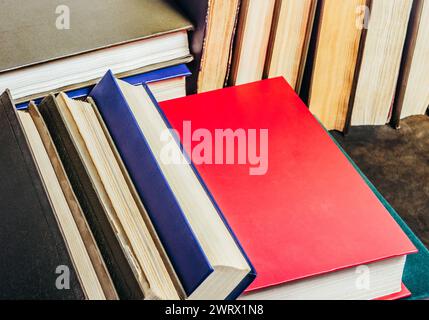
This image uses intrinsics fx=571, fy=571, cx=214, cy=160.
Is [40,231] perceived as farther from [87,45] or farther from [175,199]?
[87,45]

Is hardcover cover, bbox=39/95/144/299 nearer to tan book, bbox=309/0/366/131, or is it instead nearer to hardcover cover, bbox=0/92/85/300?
hardcover cover, bbox=0/92/85/300

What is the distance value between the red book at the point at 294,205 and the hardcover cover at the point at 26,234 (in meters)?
0.25

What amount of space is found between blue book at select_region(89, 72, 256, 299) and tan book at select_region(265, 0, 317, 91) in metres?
0.29

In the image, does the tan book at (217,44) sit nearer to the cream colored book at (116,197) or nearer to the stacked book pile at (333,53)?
the stacked book pile at (333,53)

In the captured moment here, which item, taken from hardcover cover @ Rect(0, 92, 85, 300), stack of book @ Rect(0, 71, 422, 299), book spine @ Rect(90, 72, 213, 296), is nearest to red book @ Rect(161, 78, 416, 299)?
stack of book @ Rect(0, 71, 422, 299)

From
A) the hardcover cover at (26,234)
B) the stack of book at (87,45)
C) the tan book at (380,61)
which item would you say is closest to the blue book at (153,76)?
the stack of book at (87,45)

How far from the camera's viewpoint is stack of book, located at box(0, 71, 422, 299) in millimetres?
624

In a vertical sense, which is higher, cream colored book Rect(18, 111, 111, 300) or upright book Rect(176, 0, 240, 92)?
upright book Rect(176, 0, 240, 92)

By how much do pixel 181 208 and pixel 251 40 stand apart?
0.45 m

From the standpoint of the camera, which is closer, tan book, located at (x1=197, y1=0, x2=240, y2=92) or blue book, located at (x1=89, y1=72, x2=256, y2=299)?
blue book, located at (x1=89, y1=72, x2=256, y2=299)

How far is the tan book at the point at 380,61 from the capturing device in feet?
3.29

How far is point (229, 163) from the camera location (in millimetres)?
917

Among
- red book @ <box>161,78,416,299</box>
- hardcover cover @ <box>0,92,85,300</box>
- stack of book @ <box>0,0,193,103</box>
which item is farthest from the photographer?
stack of book @ <box>0,0,193,103</box>
